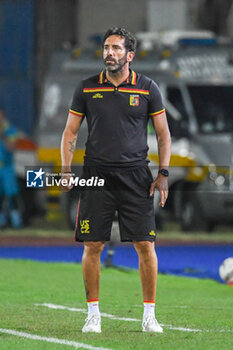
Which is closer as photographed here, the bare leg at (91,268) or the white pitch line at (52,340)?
the white pitch line at (52,340)

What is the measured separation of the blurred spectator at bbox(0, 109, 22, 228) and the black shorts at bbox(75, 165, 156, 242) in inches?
538

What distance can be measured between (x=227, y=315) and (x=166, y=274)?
15.2 ft

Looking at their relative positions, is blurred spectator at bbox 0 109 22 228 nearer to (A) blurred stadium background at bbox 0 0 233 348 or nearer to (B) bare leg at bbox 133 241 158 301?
(A) blurred stadium background at bbox 0 0 233 348

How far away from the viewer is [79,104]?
9.12 metres

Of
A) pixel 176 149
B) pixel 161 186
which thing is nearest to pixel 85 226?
pixel 161 186

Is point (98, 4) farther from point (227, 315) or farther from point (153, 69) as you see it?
point (227, 315)

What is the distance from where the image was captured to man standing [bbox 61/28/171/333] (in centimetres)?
901

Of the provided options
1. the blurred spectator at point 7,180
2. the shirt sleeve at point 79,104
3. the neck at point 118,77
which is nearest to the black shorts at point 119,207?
the shirt sleeve at point 79,104

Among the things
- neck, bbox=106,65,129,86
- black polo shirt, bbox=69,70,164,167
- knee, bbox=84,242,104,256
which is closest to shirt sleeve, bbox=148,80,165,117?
black polo shirt, bbox=69,70,164,167

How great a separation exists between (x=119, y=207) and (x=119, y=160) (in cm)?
35

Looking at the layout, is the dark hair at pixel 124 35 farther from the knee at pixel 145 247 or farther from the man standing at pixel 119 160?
the knee at pixel 145 247

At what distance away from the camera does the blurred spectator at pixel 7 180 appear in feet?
74.5

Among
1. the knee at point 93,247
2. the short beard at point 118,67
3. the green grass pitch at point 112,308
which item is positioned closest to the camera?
the green grass pitch at point 112,308

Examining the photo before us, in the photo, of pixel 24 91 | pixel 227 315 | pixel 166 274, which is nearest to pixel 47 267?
pixel 166 274
